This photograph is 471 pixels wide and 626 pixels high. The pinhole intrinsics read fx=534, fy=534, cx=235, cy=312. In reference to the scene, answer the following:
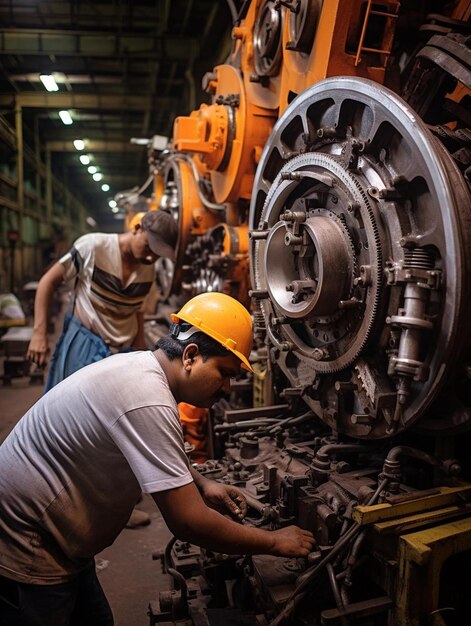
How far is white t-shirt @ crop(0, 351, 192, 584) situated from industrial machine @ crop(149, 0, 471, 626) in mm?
507

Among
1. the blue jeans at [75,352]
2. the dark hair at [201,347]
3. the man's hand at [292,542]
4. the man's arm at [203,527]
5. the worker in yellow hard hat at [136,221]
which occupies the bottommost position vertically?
the man's hand at [292,542]

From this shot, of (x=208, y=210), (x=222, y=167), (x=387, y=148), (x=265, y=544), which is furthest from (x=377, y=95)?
(x=208, y=210)

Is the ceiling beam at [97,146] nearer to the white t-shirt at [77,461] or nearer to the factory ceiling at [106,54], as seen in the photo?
the factory ceiling at [106,54]

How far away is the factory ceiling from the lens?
6.78 metres

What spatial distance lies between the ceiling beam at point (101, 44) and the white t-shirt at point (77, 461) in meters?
6.74

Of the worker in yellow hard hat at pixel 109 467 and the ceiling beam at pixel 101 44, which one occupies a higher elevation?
the ceiling beam at pixel 101 44

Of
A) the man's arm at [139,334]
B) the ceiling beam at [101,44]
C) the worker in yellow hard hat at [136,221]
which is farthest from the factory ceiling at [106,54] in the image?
the man's arm at [139,334]

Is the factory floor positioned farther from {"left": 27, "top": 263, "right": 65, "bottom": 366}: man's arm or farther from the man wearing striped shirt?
{"left": 27, "top": 263, "right": 65, "bottom": 366}: man's arm

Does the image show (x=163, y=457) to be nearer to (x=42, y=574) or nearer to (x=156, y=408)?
(x=156, y=408)

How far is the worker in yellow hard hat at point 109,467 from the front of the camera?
137cm

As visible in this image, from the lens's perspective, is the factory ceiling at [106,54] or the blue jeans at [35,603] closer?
the blue jeans at [35,603]

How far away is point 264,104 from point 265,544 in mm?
2353

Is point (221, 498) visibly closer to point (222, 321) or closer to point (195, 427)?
point (222, 321)

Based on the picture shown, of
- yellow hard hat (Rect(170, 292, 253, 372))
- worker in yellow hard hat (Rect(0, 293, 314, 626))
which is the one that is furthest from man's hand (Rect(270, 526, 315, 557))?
yellow hard hat (Rect(170, 292, 253, 372))
